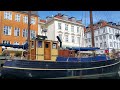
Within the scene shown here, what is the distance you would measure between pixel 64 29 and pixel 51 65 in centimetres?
1672

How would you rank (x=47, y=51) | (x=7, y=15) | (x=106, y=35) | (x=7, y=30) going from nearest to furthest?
(x=47, y=51) < (x=7, y=30) < (x=7, y=15) < (x=106, y=35)

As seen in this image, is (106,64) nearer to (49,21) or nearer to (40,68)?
(40,68)

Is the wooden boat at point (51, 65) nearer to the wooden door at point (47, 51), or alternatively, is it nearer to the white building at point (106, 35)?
the wooden door at point (47, 51)

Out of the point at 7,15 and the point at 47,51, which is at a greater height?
the point at 7,15

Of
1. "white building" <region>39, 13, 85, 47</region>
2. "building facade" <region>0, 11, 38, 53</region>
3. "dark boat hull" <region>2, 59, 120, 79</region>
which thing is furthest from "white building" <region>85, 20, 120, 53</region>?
"dark boat hull" <region>2, 59, 120, 79</region>

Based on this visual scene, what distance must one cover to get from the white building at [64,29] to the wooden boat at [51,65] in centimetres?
1343

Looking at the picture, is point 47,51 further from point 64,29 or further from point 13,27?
point 64,29

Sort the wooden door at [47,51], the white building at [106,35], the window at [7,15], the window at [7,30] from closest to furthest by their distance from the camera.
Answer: the wooden door at [47,51], the window at [7,30], the window at [7,15], the white building at [106,35]

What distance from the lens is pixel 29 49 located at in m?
10.2

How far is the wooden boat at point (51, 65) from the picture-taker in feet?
30.3

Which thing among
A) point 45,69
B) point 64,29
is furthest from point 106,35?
point 45,69

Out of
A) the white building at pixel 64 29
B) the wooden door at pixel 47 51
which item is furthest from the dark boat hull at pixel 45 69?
the white building at pixel 64 29

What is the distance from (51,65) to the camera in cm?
941
